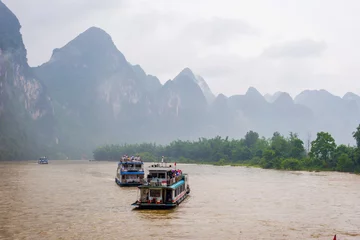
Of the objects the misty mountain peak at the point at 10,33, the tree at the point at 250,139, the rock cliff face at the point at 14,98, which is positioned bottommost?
the tree at the point at 250,139

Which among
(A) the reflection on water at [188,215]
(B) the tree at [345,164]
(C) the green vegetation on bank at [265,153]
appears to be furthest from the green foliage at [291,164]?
(A) the reflection on water at [188,215]

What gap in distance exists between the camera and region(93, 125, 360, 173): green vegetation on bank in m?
75.4

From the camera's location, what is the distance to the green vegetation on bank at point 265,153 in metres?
75.4

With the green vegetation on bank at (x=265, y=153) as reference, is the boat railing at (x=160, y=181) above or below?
below

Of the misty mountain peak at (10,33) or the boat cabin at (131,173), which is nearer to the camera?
the boat cabin at (131,173)

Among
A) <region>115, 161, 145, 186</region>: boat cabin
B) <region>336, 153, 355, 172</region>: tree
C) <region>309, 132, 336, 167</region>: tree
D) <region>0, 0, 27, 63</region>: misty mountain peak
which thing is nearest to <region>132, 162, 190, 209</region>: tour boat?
<region>115, 161, 145, 186</region>: boat cabin

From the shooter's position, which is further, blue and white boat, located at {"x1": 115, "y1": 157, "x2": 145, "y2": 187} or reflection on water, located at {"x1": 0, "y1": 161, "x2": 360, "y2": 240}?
blue and white boat, located at {"x1": 115, "y1": 157, "x2": 145, "y2": 187}

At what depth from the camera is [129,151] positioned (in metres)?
158

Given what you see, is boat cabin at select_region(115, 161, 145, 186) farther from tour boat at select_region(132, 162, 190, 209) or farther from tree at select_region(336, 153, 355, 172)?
tree at select_region(336, 153, 355, 172)

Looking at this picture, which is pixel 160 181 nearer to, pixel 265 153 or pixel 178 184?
pixel 178 184

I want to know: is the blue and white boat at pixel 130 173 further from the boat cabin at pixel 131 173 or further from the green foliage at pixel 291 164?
the green foliage at pixel 291 164

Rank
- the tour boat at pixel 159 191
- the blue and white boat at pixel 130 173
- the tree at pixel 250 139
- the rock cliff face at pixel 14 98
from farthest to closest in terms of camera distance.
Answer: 1. the rock cliff face at pixel 14 98
2. the tree at pixel 250 139
3. the blue and white boat at pixel 130 173
4. the tour boat at pixel 159 191

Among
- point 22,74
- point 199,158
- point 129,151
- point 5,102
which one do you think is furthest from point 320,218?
point 22,74

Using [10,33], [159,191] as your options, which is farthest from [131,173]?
[10,33]
